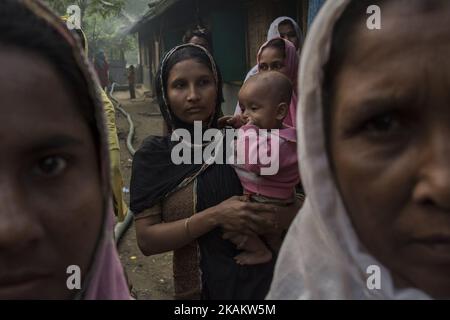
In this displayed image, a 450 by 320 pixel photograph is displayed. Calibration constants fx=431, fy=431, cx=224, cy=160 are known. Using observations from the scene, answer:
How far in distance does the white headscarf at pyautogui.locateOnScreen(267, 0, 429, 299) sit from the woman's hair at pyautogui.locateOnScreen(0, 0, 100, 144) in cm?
49

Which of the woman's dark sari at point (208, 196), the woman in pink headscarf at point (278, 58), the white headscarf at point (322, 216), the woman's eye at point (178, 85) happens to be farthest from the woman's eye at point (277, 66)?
the white headscarf at point (322, 216)

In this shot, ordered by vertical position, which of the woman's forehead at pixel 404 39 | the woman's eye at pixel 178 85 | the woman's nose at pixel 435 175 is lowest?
the woman's nose at pixel 435 175

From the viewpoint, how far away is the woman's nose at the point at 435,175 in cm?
75

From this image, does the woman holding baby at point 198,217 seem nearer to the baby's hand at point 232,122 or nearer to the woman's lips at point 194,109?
the woman's lips at point 194,109

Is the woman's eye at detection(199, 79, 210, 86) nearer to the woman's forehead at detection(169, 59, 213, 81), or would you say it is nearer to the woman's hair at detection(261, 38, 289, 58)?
the woman's forehead at detection(169, 59, 213, 81)

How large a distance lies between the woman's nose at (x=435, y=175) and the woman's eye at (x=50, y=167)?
0.67 meters

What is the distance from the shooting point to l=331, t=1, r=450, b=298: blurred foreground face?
0.78 m

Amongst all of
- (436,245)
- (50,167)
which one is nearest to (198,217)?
(50,167)

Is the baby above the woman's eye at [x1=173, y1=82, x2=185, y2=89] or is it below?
below

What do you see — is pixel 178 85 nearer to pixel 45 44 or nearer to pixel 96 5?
pixel 45 44

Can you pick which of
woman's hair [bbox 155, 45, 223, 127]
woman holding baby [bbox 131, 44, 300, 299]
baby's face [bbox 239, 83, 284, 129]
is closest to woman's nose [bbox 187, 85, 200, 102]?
woman holding baby [bbox 131, 44, 300, 299]

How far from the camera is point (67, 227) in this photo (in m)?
0.82

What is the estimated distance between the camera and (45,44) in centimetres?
88
